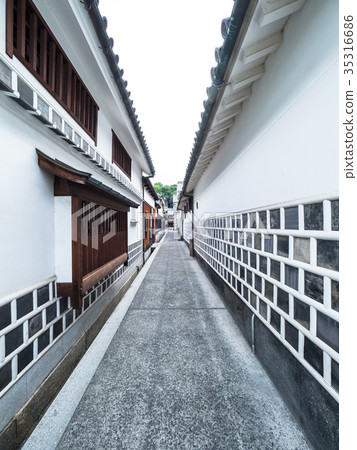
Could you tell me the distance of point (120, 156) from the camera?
5.96 metres

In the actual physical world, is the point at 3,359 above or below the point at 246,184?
below

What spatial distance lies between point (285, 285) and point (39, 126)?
358 cm

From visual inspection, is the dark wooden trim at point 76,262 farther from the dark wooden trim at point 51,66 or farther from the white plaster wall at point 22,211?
the dark wooden trim at point 51,66

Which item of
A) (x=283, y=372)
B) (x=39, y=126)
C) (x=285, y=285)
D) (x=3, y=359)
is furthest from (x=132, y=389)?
(x=39, y=126)

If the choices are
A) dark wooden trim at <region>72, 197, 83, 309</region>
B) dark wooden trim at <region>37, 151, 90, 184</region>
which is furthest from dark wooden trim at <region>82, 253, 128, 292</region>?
dark wooden trim at <region>37, 151, 90, 184</region>

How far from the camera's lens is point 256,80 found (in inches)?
116

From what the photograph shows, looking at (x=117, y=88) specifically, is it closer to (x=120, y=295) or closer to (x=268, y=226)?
(x=268, y=226)

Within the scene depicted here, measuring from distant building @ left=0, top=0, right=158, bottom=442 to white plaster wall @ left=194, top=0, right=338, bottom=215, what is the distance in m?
2.51

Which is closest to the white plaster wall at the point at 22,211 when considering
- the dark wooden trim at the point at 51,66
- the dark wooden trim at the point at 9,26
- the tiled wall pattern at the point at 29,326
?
the tiled wall pattern at the point at 29,326

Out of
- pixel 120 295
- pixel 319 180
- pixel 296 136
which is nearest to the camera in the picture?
pixel 319 180

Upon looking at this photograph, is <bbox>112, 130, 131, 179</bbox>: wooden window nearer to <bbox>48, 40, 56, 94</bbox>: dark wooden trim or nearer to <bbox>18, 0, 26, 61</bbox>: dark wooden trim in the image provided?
<bbox>48, 40, 56, 94</bbox>: dark wooden trim

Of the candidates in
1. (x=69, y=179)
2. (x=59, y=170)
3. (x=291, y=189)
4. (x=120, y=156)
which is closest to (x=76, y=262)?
(x=69, y=179)

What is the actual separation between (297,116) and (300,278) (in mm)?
1757

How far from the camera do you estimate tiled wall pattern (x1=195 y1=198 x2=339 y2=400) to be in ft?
4.95
